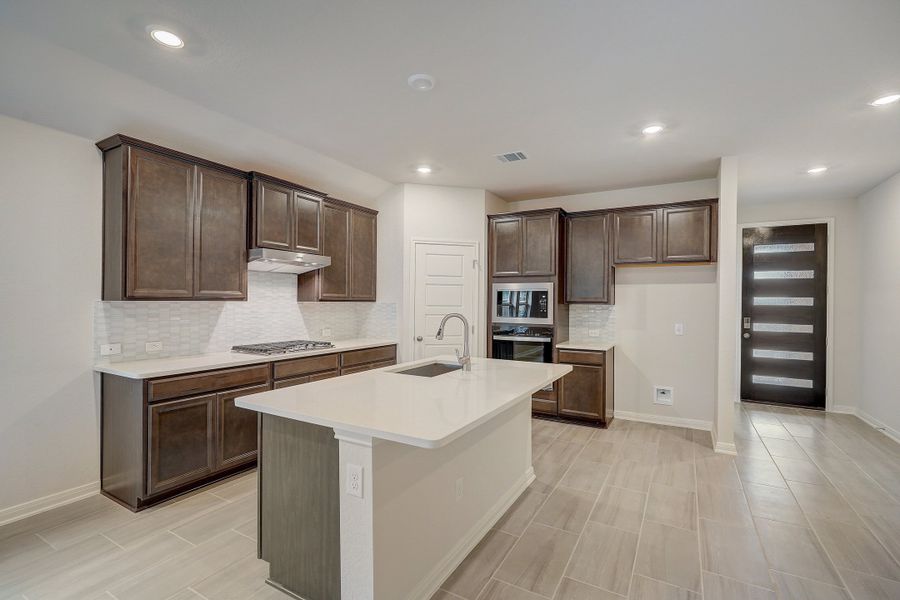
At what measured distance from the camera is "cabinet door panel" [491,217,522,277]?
4.92 metres

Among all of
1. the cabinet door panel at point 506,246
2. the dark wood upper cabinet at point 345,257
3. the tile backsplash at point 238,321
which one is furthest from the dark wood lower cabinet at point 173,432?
the cabinet door panel at point 506,246

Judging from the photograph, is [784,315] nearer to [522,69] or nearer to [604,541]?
[604,541]

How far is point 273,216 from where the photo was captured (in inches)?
145

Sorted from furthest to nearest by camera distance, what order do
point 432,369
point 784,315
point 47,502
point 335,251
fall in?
point 784,315 → point 335,251 → point 432,369 → point 47,502

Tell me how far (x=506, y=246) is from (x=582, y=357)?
153cm

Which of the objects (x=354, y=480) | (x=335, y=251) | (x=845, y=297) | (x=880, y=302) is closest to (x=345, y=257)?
(x=335, y=251)

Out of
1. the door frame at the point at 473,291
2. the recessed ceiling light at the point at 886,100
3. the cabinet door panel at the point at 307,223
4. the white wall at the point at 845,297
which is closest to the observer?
the recessed ceiling light at the point at 886,100

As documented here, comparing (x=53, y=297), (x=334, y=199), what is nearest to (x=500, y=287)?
(x=334, y=199)

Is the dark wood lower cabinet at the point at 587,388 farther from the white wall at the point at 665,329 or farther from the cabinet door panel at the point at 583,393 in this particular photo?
the white wall at the point at 665,329

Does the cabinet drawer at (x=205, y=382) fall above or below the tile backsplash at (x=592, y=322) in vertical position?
below

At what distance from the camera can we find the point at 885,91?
101 inches

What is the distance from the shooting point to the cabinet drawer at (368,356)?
4.14 meters

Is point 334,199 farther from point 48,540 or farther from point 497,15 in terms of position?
point 48,540

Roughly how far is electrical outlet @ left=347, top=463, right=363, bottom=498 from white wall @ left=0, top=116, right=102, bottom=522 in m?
2.40
